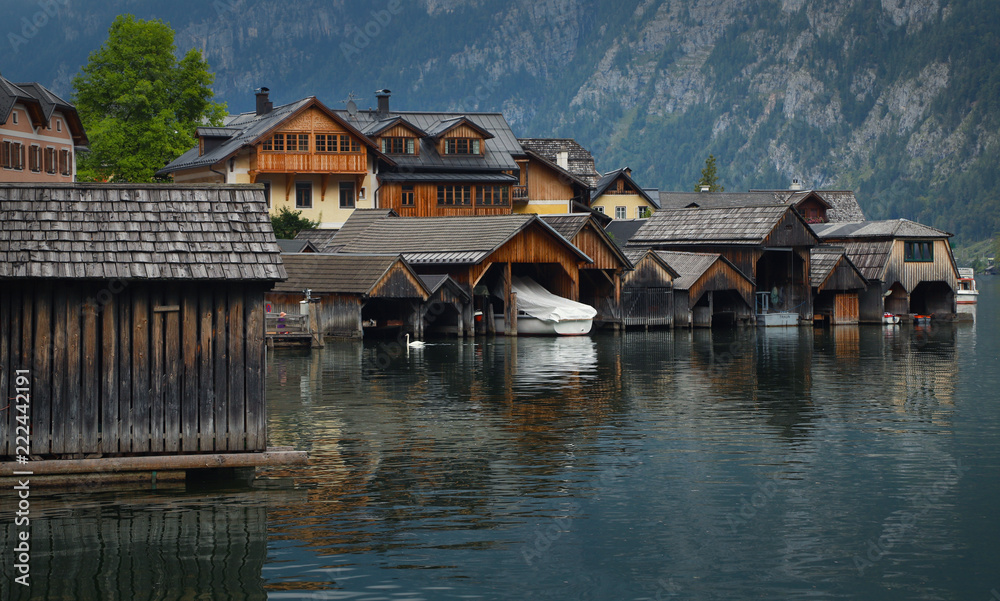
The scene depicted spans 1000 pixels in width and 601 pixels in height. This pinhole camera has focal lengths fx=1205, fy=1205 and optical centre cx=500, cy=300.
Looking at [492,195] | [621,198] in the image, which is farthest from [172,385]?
[621,198]

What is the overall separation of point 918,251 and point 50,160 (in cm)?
5394

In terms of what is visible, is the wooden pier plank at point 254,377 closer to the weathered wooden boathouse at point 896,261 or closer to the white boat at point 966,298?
the weathered wooden boathouse at point 896,261

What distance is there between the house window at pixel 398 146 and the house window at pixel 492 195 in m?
5.54

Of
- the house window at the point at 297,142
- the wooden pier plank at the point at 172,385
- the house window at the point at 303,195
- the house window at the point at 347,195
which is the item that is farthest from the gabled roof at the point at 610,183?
the wooden pier plank at the point at 172,385

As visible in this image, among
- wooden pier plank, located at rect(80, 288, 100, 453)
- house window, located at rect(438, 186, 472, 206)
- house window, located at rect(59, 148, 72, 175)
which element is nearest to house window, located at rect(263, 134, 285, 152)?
house window, located at rect(438, 186, 472, 206)

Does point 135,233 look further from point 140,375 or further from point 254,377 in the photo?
point 254,377

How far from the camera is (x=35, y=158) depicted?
233 feet

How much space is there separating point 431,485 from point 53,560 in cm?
694

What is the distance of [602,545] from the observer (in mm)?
17922

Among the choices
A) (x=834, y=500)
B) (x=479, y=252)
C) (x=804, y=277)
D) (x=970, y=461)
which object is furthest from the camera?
(x=804, y=277)

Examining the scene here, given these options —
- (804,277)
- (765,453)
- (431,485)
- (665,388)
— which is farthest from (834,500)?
(804,277)

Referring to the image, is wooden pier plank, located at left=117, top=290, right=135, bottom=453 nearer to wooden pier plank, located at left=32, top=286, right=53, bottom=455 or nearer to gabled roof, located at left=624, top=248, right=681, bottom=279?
wooden pier plank, located at left=32, top=286, right=53, bottom=455

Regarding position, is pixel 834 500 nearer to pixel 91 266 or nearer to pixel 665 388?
pixel 91 266

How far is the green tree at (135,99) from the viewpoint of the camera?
250 ft
